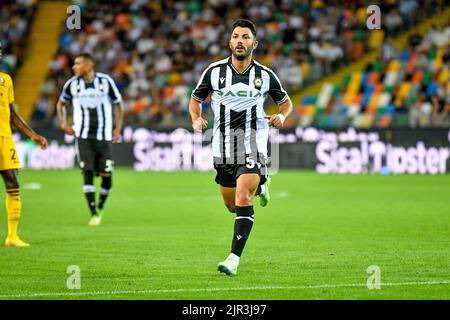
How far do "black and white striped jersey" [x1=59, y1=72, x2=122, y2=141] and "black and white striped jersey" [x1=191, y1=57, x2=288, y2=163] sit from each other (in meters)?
5.93

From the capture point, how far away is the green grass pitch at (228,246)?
29.1ft

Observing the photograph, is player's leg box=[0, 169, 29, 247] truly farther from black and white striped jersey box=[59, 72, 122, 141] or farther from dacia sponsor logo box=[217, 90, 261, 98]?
black and white striped jersey box=[59, 72, 122, 141]

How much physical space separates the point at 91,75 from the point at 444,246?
6.35m

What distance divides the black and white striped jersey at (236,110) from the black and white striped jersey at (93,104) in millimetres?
5930

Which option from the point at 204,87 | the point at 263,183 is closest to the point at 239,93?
the point at 204,87

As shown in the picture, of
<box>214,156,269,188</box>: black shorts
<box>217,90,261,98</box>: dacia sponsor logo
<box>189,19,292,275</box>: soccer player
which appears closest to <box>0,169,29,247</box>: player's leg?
<box>189,19,292,275</box>: soccer player

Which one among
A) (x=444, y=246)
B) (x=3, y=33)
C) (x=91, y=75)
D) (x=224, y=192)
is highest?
(x=3, y=33)

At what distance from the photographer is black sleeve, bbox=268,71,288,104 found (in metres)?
10.6

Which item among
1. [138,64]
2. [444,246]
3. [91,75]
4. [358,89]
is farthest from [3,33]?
[444,246]

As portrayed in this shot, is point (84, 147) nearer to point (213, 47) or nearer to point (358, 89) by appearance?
point (358, 89)

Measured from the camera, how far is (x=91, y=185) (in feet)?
52.8

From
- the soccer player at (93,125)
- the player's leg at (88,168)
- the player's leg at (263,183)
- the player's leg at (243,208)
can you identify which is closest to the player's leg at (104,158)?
the soccer player at (93,125)

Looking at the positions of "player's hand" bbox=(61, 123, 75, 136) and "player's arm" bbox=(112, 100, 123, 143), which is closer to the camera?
"player's hand" bbox=(61, 123, 75, 136)

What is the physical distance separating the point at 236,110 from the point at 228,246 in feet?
8.41
